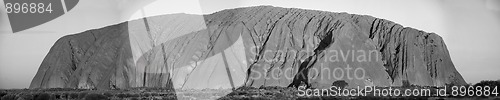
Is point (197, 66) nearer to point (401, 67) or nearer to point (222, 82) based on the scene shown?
point (222, 82)

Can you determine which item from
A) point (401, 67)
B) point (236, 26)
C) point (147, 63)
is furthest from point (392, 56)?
point (147, 63)

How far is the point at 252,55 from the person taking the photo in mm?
108938

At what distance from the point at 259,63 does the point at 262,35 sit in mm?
12120

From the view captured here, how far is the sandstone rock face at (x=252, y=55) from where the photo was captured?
10138 cm

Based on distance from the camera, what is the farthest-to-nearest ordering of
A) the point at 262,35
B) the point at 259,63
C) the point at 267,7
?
the point at 267,7
the point at 262,35
the point at 259,63

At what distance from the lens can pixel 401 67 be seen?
10669cm

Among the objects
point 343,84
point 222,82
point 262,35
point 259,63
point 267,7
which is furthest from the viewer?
point 267,7
